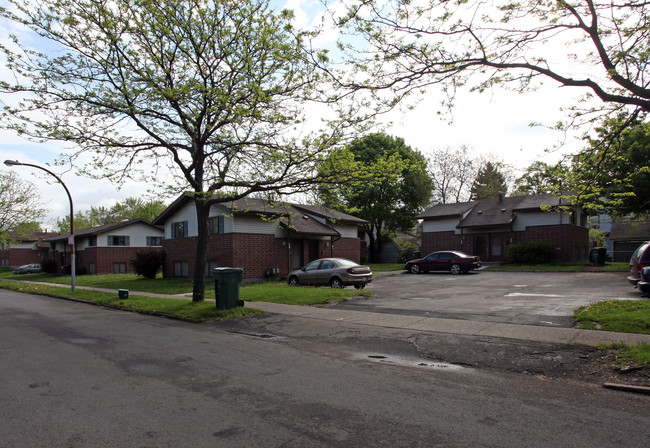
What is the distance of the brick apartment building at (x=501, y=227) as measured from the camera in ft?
99.1

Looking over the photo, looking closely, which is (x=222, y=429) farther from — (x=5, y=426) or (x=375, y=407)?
(x=5, y=426)

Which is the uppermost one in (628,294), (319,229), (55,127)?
(55,127)

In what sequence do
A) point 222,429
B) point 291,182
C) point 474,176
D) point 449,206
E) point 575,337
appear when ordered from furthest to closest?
point 474,176 → point 449,206 → point 291,182 → point 575,337 → point 222,429

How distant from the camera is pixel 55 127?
12289 millimetres

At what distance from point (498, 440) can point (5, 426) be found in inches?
191

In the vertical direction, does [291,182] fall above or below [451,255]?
above

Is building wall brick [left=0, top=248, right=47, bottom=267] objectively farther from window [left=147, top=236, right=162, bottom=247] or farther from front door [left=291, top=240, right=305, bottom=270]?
front door [left=291, top=240, right=305, bottom=270]

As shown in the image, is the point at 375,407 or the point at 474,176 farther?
the point at 474,176

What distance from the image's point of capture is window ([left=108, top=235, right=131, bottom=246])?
41156mm

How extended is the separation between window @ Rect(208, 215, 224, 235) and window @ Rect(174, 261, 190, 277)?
4.01 m

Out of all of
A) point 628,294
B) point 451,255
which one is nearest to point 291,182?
point 628,294

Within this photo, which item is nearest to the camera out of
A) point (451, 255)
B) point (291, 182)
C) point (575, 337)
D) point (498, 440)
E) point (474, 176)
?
point (498, 440)

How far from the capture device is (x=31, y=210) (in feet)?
137

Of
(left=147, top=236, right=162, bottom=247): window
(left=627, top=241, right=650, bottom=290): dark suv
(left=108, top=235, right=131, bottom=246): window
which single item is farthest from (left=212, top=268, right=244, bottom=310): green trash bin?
(left=147, top=236, right=162, bottom=247): window
